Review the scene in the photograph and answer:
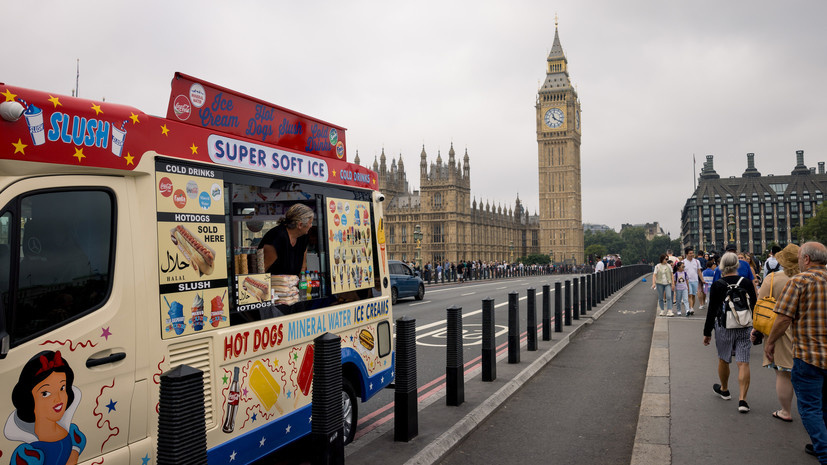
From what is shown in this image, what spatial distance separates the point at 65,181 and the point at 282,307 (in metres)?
1.87

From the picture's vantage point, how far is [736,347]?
6.64 meters

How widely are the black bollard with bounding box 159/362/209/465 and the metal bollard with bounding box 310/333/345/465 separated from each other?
A: 1050 millimetres

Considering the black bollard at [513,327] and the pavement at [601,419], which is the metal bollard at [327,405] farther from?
the black bollard at [513,327]

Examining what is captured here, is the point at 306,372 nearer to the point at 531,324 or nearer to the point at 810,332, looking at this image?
the point at 810,332

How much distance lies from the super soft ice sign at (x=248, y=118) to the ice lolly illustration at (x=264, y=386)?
176 cm

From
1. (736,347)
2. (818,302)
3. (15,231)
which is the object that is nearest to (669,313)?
(736,347)

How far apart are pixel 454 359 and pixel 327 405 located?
2.75m

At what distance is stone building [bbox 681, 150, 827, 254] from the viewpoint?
4776 inches

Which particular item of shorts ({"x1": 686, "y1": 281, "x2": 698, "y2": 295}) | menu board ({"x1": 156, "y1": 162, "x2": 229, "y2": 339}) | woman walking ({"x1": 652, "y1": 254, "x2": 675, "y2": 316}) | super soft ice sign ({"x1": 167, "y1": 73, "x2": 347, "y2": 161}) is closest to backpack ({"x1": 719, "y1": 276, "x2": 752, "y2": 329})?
super soft ice sign ({"x1": 167, "y1": 73, "x2": 347, "y2": 161})

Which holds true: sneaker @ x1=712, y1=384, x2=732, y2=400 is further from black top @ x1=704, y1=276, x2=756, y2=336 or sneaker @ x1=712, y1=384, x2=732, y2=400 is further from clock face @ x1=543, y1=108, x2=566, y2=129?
clock face @ x1=543, y1=108, x2=566, y2=129

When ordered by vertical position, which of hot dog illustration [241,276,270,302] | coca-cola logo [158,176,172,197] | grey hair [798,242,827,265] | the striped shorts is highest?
coca-cola logo [158,176,172,197]

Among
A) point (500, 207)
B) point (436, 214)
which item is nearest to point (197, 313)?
point (436, 214)

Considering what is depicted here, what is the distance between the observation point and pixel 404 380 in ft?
17.5

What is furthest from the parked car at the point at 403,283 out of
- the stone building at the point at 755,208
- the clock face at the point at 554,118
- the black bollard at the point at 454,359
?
the stone building at the point at 755,208
